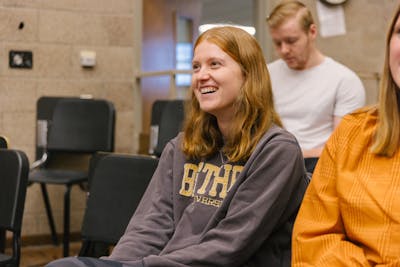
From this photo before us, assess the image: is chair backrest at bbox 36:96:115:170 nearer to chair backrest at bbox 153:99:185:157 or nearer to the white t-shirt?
chair backrest at bbox 153:99:185:157

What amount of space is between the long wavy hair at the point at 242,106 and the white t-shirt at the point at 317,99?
95 centimetres

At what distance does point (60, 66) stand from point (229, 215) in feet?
9.01

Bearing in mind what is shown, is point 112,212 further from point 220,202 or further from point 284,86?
point 284,86

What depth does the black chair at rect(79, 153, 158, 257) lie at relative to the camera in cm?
199

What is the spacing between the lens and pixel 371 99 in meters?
4.23

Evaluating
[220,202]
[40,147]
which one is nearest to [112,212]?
[220,202]

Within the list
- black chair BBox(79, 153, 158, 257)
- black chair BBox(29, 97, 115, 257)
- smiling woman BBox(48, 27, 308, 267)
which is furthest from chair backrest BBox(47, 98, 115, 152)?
smiling woman BBox(48, 27, 308, 267)

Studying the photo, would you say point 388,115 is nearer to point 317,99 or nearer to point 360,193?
point 360,193

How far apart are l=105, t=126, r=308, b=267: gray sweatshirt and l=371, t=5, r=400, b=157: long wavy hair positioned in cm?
28

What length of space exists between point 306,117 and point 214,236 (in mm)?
1235

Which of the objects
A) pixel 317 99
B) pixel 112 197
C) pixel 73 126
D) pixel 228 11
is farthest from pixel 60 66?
pixel 228 11

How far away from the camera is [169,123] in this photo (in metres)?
3.24

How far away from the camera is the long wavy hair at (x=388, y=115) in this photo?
135 cm

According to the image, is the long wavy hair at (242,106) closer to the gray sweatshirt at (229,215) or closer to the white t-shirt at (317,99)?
the gray sweatshirt at (229,215)
